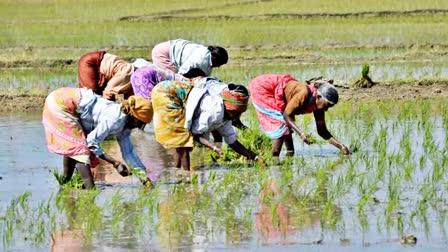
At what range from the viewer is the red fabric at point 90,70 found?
36.9 feet

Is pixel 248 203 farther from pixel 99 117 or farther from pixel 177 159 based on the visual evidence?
pixel 177 159

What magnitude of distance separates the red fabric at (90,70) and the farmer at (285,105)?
6.56 ft

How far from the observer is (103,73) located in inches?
448

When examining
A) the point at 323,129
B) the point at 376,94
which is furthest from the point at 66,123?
the point at 376,94

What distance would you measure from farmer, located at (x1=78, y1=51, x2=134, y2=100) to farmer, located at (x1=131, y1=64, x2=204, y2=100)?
12.1 inches

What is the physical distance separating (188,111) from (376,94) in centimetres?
618

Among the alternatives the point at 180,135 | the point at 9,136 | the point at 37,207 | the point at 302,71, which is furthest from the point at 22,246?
the point at 302,71

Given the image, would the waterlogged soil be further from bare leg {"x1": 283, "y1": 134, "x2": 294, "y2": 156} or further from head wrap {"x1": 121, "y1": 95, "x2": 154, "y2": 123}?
head wrap {"x1": 121, "y1": 95, "x2": 154, "y2": 123}

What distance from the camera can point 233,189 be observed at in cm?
822

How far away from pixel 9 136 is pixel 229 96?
381 cm

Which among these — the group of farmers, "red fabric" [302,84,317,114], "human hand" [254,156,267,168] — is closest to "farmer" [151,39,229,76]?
the group of farmers

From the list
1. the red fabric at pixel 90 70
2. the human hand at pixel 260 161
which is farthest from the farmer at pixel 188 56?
the human hand at pixel 260 161

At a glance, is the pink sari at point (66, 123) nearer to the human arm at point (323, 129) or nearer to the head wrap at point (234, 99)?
the head wrap at point (234, 99)

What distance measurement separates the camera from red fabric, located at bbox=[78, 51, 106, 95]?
11.2 metres
